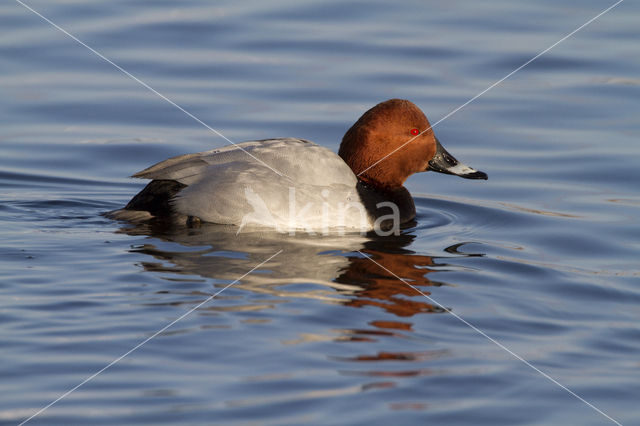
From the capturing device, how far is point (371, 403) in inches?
172

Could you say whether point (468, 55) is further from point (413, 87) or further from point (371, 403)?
point (371, 403)

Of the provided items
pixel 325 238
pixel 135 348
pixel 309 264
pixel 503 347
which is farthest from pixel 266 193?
pixel 503 347

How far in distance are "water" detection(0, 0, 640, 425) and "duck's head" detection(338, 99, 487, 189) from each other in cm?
48

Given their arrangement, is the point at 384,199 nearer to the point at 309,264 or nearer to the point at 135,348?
the point at 309,264

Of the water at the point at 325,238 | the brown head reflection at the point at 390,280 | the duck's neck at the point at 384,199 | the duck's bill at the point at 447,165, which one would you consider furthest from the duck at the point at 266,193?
the duck's bill at the point at 447,165

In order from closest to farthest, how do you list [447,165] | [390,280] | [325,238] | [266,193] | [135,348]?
[135,348] → [390,280] → [266,193] → [325,238] → [447,165]

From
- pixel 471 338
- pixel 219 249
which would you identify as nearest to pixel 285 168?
pixel 219 249

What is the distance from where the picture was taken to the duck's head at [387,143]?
7.59m

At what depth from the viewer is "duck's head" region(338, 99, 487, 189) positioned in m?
7.59

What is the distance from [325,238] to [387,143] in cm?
109

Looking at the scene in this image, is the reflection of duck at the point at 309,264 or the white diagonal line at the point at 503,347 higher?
the reflection of duck at the point at 309,264

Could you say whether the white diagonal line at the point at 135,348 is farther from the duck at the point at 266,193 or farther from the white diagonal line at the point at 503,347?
the white diagonal line at the point at 503,347

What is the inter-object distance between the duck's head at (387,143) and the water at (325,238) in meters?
0.48

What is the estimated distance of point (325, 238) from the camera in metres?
6.97
